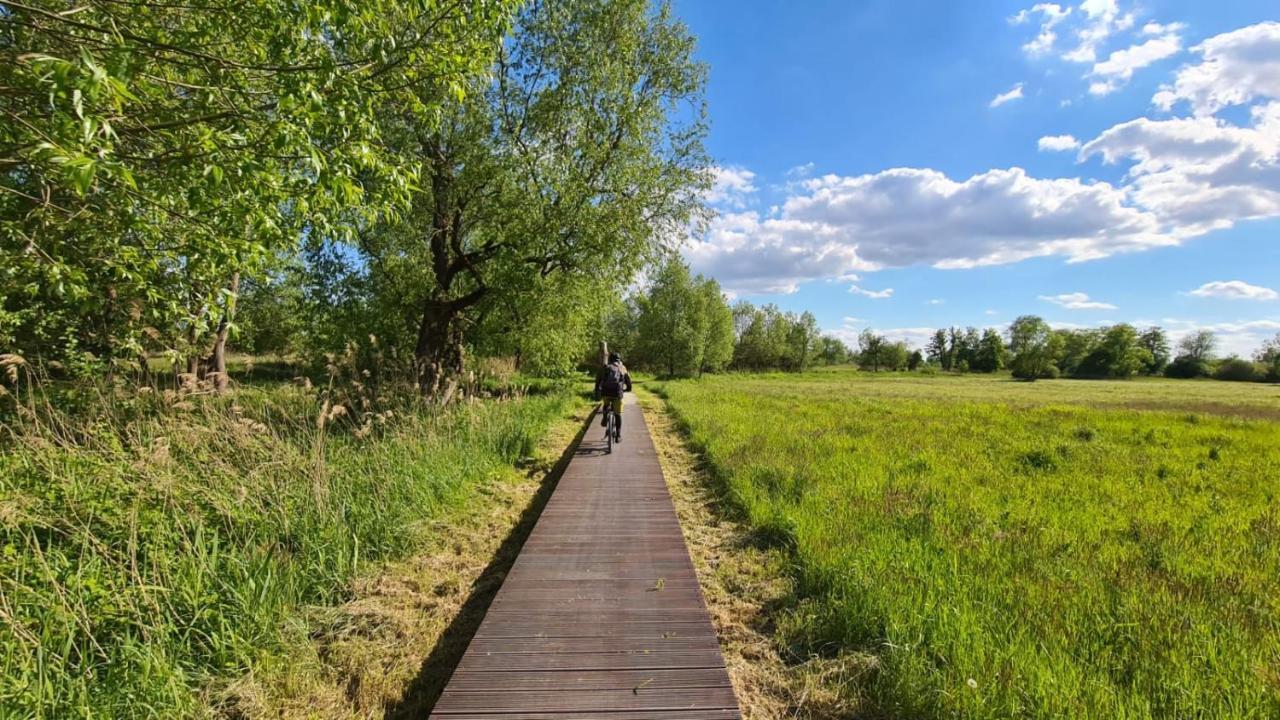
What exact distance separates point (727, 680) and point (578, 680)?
0.99 m

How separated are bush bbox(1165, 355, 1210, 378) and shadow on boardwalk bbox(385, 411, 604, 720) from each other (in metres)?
106

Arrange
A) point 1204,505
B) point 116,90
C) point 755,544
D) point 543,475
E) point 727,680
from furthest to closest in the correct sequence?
point 543,475
point 1204,505
point 755,544
point 727,680
point 116,90

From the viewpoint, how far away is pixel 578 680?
3139 millimetres

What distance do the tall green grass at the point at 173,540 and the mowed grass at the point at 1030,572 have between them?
423 cm

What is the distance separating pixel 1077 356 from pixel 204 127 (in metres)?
111

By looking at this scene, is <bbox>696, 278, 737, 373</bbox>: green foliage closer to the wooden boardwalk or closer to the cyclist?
the cyclist

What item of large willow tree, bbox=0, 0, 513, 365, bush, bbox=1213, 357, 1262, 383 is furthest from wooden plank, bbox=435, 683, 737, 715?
bush, bbox=1213, 357, 1262, 383

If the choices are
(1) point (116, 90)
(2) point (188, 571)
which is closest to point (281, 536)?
(2) point (188, 571)

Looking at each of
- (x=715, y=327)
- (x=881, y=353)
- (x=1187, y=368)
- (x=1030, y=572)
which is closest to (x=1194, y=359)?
(x=1187, y=368)

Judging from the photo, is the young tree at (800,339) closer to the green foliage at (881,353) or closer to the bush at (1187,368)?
the green foliage at (881,353)

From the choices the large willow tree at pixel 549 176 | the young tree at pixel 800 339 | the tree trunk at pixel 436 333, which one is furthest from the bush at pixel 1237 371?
the tree trunk at pixel 436 333

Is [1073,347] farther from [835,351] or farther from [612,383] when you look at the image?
[612,383]

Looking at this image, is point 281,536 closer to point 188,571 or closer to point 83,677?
point 188,571

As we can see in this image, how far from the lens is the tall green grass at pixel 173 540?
2.87 metres
